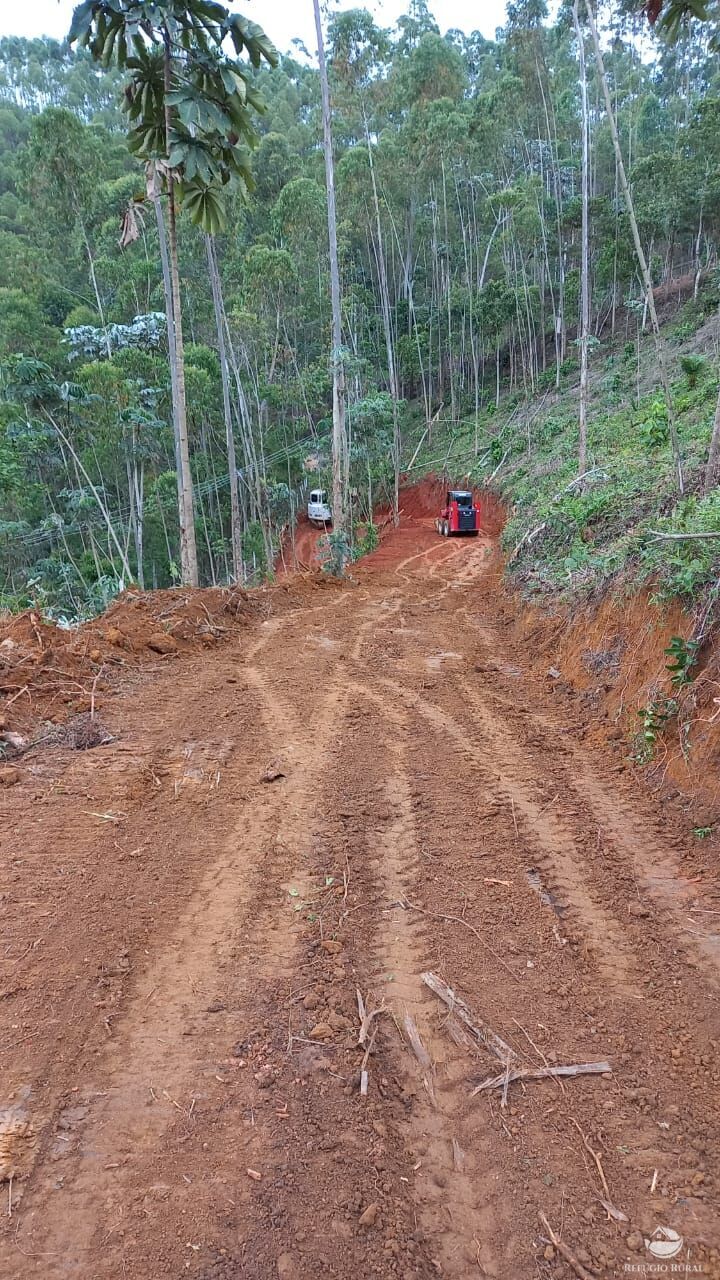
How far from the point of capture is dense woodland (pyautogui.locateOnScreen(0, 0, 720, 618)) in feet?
65.4

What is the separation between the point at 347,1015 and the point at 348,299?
91.7 ft

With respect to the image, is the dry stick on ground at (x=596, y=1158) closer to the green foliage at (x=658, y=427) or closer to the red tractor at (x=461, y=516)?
the green foliage at (x=658, y=427)

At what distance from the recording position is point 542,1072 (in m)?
2.16

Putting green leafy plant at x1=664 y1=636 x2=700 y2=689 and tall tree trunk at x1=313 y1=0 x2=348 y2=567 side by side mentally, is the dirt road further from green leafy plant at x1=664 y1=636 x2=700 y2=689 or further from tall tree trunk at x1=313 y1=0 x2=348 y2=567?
tall tree trunk at x1=313 y1=0 x2=348 y2=567

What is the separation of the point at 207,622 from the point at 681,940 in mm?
6919

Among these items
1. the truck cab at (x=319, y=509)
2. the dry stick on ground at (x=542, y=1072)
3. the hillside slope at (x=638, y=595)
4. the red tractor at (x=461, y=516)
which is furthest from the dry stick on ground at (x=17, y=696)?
the truck cab at (x=319, y=509)

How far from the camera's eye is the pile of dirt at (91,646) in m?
5.35

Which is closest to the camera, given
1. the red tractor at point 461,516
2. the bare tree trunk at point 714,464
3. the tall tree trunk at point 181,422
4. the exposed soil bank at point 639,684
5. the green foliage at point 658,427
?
the exposed soil bank at point 639,684

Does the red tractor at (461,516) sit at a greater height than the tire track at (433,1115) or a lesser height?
lesser

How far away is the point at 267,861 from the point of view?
11.4 ft

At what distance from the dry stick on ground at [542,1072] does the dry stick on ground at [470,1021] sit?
57mm

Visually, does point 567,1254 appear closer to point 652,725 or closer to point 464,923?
point 464,923

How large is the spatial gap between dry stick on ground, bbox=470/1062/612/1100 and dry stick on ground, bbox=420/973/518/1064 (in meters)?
0.06

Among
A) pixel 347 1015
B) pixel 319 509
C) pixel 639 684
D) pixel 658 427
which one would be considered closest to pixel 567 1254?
pixel 347 1015
